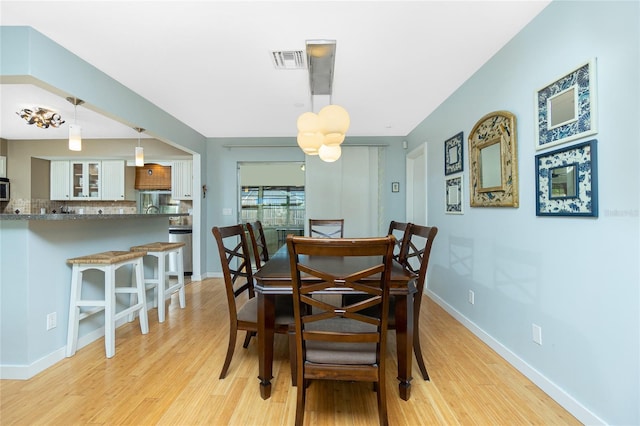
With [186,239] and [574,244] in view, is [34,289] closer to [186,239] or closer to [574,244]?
[186,239]

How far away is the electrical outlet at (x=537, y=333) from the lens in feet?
5.87

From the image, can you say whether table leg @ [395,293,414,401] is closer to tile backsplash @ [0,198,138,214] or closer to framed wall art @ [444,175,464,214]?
framed wall art @ [444,175,464,214]

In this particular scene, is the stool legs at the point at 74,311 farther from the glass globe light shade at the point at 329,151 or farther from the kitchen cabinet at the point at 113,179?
the kitchen cabinet at the point at 113,179

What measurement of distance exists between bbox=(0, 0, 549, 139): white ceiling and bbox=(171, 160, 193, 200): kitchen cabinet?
75.8 inches

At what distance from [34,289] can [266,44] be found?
7.94ft

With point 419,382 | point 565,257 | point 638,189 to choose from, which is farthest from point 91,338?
point 638,189

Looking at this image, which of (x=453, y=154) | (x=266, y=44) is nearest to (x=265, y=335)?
(x=266, y=44)

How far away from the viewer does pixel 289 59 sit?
2309 millimetres

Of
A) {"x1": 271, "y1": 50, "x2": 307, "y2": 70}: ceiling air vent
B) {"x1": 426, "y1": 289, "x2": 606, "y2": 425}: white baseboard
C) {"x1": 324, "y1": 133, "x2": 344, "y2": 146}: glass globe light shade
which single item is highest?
{"x1": 271, "y1": 50, "x2": 307, "y2": 70}: ceiling air vent

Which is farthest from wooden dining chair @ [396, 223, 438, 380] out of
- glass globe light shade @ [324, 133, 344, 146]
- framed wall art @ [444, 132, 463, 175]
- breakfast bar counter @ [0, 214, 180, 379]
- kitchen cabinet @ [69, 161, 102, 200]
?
kitchen cabinet @ [69, 161, 102, 200]

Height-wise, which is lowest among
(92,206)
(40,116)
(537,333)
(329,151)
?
(537,333)

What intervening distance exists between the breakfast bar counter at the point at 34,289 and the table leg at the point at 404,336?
7.68 feet

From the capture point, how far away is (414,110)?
11.5 ft

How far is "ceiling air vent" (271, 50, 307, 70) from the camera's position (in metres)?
2.22
